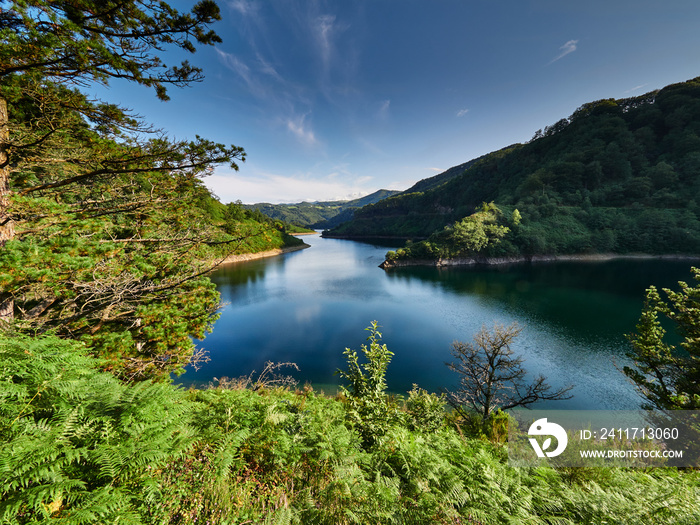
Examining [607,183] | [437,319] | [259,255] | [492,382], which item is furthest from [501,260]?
[259,255]

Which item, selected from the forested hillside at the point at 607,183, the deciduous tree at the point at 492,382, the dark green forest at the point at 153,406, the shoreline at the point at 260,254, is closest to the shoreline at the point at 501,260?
the forested hillside at the point at 607,183

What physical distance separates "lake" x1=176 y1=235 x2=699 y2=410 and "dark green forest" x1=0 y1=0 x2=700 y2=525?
415 centimetres

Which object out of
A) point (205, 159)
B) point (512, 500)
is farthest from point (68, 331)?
point (512, 500)

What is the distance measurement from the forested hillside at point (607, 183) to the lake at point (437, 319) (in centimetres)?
757

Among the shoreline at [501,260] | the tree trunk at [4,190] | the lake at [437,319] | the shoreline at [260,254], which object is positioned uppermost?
the tree trunk at [4,190]

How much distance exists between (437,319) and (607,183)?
78085mm

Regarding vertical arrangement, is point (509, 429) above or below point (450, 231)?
below

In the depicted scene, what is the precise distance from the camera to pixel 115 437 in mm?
2508

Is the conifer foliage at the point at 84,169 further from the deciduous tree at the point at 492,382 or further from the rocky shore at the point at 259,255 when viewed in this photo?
the rocky shore at the point at 259,255

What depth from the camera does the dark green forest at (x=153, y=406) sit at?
227cm

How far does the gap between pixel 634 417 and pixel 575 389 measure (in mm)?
2360

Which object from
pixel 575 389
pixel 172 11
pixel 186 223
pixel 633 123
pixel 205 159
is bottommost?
pixel 575 389

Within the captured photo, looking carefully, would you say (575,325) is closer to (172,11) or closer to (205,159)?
(205,159)

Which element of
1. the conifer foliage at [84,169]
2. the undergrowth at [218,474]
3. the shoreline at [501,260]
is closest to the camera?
the undergrowth at [218,474]
